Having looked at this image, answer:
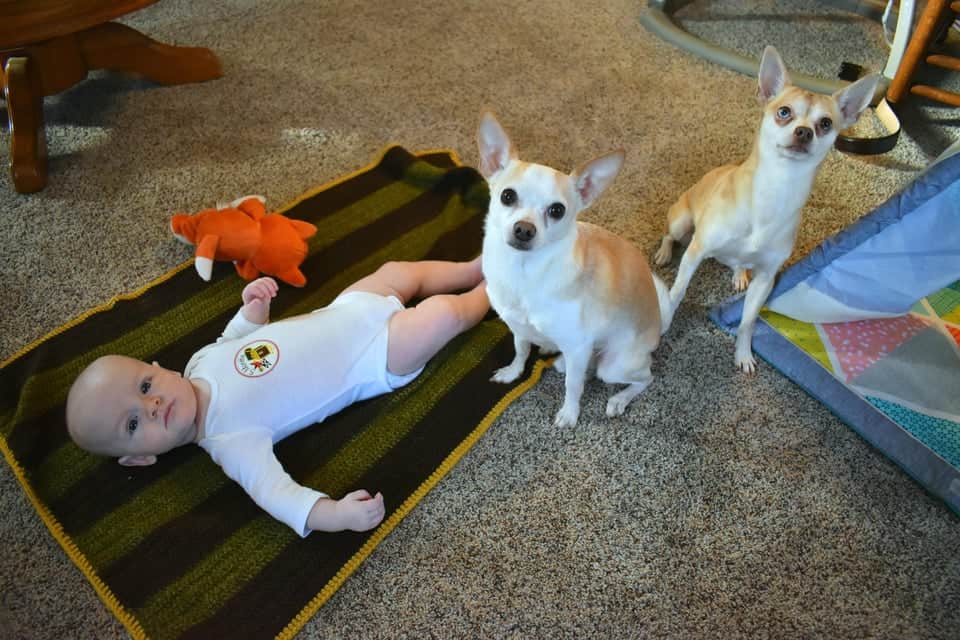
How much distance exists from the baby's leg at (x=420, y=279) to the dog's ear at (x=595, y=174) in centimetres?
46

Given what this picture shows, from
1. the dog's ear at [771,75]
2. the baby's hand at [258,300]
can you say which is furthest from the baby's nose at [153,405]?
the dog's ear at [771,75]

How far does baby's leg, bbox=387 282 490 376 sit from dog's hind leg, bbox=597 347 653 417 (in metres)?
0.33

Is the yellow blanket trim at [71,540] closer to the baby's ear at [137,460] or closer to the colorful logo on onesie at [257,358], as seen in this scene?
the baby's ear at [137,460]

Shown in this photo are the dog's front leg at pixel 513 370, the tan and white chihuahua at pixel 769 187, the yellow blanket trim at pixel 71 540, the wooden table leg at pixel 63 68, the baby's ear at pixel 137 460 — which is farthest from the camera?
the wooden table leg at pixel 63 68

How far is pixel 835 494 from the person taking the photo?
1261 mm

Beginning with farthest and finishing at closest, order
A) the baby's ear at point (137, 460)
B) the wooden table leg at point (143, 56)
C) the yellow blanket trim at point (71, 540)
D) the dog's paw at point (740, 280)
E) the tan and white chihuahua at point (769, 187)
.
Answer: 1. the wooden table leg at point (143, 56)
2. the dog's paw at point (740, 280)
3. the tan and white chihuahua at point (769, 187)
4. the baby's ear at point (137, 460)
5. the yellow blanket trim at point (71, 540)

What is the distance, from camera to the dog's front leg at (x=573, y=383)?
122cm

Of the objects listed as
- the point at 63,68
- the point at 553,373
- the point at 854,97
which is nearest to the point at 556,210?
the point at 553,373

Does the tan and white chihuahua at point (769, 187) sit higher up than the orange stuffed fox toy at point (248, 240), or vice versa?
the tan and white chihuahua at point (769, 187)

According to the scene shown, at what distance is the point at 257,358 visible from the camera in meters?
1.20

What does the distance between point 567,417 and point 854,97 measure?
876 millimetres

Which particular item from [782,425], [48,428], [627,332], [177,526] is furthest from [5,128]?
[782,425]

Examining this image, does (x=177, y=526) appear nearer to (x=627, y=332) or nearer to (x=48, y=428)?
(x=48, y=428)

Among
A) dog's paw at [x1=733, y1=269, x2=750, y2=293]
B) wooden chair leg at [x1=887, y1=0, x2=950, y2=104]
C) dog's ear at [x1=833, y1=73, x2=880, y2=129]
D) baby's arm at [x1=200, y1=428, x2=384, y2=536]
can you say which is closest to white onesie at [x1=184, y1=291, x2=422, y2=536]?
baby's arm at [x1=200, y1=428, x2=384, y2=536]
